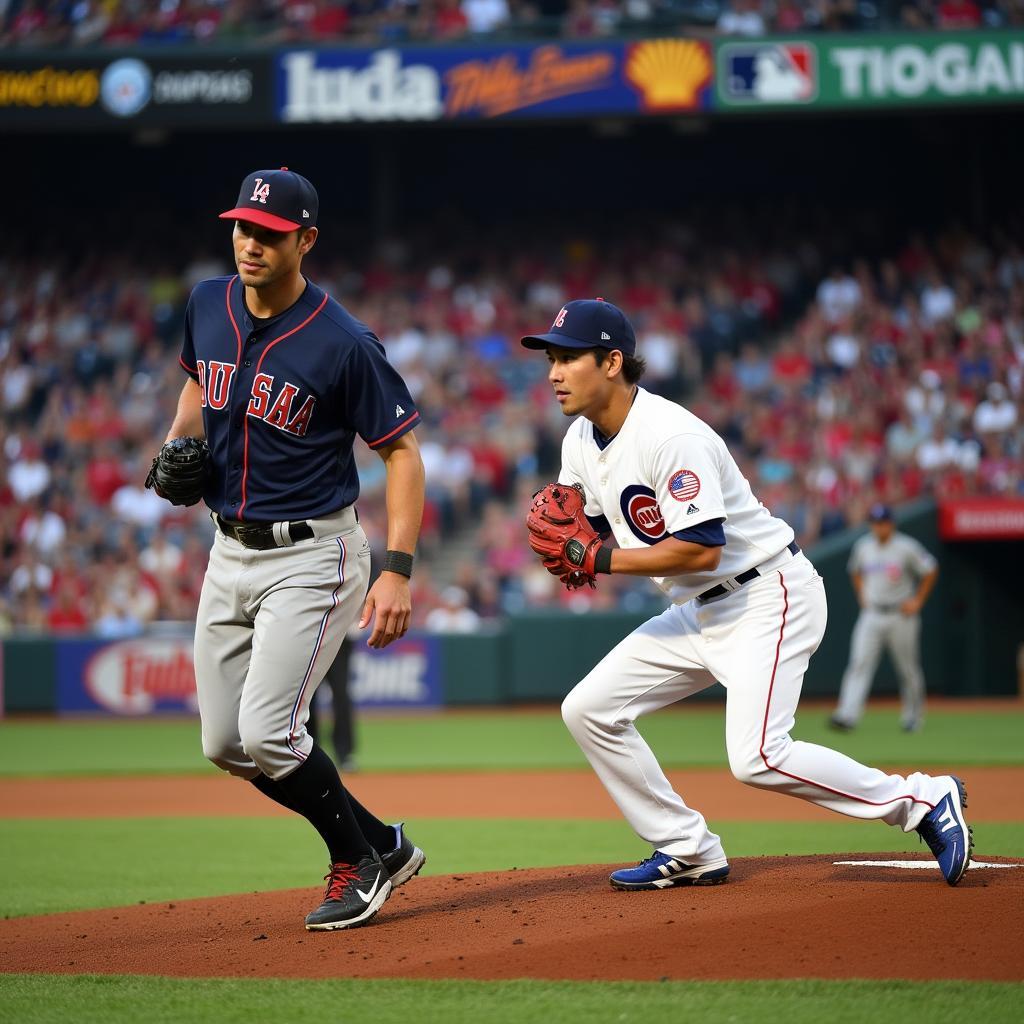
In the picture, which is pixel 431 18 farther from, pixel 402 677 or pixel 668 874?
pixel 668 874

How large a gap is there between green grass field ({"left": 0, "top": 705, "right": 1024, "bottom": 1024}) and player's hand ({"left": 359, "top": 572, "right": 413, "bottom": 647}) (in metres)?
1.00

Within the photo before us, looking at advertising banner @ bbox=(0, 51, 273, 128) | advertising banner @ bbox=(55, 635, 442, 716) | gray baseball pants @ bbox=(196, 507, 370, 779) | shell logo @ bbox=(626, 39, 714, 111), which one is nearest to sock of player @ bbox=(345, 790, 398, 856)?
gray baseball pants @ bbox=(196, 507, 370, 779)

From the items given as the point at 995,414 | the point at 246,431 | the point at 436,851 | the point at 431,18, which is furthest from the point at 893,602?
the point at 431,18

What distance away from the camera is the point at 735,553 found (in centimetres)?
507

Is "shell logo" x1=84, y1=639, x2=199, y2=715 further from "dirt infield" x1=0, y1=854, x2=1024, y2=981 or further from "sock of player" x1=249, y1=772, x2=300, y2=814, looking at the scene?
"sock of player" x1=249, y1=772, x2=300, y2=814

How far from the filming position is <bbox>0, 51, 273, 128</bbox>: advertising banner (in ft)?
67.9

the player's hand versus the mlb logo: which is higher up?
the mlb logo

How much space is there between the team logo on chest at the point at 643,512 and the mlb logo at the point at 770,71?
52.5 feet

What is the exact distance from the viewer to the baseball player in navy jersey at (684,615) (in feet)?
15.9

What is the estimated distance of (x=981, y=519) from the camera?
16.1 metres

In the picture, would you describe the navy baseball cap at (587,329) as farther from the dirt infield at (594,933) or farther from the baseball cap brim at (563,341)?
the dirt infield at (594,933)

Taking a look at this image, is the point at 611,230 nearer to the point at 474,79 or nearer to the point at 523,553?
the point at 474,79

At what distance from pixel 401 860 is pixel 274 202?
2.20 m

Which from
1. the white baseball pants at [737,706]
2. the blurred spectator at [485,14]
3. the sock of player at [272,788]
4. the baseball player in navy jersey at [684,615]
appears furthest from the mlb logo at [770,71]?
the sock of player at [272,788]
